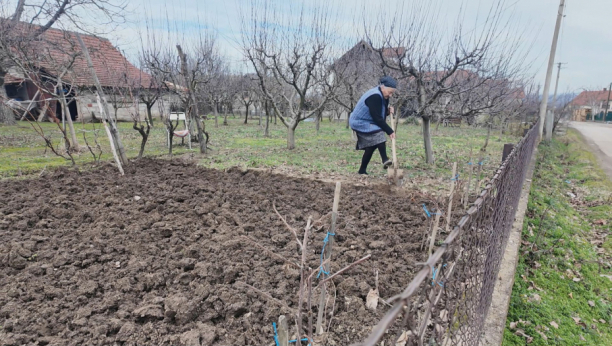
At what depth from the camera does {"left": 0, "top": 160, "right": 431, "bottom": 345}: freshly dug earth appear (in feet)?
6.86

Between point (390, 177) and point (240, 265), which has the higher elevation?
point (390, 177)

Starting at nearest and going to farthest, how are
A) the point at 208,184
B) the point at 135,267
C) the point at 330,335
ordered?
the point at 330,335 → the point at 135,267 → the point at 208,184

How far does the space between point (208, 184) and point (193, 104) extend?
4.17 m

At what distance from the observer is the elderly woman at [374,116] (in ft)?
17.3

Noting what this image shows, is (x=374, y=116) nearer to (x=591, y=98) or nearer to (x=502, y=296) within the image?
(x=502, y=296)

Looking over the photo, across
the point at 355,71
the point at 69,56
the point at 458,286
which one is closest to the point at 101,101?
the point at 69,56

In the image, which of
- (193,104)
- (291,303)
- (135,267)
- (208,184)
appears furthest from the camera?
→ (193,104)

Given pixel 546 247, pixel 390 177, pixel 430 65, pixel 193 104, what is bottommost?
pixel 546 247

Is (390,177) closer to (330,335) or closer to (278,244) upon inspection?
(278,244)

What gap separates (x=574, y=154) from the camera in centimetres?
1142

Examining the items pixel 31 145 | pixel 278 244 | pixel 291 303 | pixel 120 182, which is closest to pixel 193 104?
pixel 120 182

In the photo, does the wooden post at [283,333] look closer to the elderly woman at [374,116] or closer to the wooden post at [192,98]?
the elderly woman at [374,116]

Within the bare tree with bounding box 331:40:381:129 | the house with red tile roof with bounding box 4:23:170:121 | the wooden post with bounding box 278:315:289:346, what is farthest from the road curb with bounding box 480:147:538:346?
the bare tree with bounding box 331:40:381:129

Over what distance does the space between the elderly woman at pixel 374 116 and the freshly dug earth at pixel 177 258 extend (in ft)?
3.17
